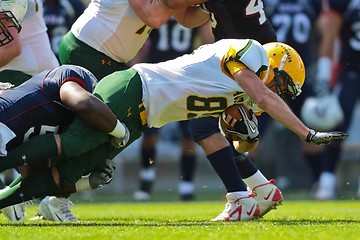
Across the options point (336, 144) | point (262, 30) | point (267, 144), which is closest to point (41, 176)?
point (262, 30)

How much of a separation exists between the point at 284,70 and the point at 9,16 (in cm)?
149

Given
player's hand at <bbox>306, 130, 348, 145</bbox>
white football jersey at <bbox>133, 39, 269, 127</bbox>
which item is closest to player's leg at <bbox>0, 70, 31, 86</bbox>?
white football jersey at <bbox>133, 39, 269, 127</bbox>

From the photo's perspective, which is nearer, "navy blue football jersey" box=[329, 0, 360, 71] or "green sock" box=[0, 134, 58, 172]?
"green sock" box=[0, 134, 58, 172]

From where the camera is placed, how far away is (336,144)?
8.91 metres

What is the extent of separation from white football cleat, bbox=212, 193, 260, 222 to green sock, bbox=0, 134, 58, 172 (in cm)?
110

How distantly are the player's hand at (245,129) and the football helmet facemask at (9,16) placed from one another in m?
1.28

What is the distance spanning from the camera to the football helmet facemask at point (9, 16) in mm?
4975

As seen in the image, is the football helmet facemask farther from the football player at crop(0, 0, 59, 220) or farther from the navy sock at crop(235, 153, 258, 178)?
the navy sock at crop(235, 153, 258, 178)

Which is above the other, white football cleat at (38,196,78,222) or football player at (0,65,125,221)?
football player at (0,65,125,221)

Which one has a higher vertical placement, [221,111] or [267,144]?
[221,111]

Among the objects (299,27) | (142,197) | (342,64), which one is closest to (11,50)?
(142,197)

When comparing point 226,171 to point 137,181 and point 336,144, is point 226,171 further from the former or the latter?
point 137,181

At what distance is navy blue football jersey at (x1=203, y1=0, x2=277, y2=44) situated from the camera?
5.72 metres

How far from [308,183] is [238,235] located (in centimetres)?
673
